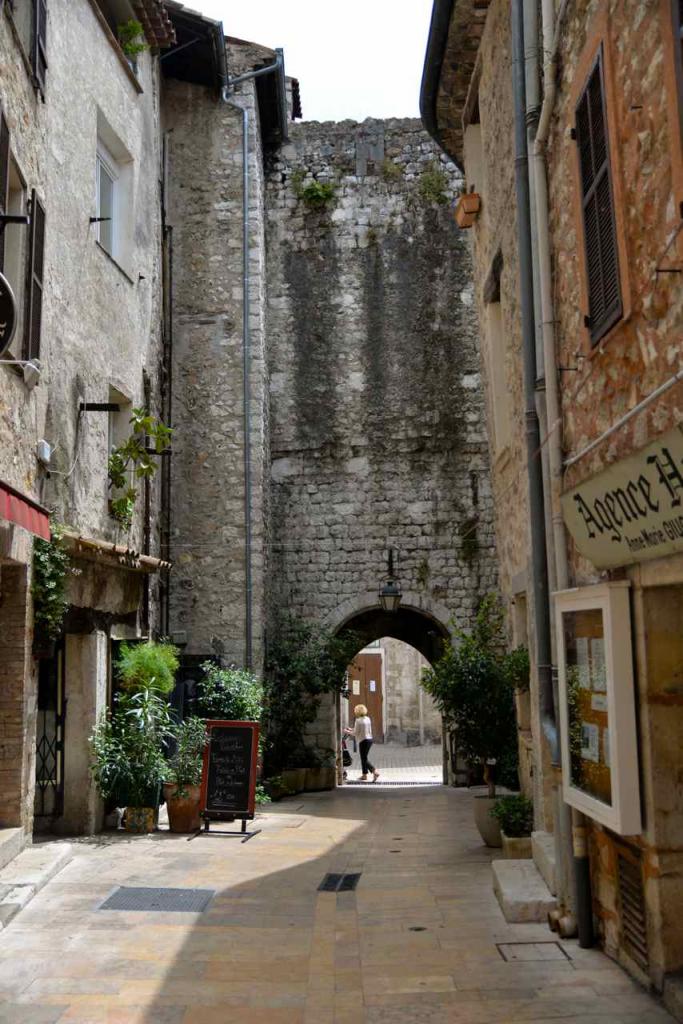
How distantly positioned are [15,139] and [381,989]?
6.40m

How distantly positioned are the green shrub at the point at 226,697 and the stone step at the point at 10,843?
4.69 m

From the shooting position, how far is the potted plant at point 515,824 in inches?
302

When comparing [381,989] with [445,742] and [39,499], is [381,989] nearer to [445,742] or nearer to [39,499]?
[39,499]

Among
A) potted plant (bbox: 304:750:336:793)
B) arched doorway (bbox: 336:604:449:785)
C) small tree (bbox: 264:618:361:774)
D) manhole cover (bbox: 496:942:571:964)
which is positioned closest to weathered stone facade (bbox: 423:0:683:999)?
manhole cover (bbox: 496:942:571:964)

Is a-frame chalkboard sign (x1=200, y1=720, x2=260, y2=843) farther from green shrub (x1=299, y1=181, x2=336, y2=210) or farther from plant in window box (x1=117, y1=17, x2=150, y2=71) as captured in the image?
green shrub (x1=299, y1=181, x2=336, y2=210)

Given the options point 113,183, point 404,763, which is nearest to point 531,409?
point 113,183

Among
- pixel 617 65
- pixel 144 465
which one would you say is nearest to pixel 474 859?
pixel 144 465

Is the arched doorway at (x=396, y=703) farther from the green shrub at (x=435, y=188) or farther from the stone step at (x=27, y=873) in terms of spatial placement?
the stone step at (x=27, y=873)

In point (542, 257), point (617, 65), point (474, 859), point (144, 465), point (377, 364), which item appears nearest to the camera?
point (617, 65)

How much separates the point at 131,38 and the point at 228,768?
28.3 feet

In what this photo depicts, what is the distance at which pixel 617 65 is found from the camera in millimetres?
4680

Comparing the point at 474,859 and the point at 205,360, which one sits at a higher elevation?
the point at 205,360

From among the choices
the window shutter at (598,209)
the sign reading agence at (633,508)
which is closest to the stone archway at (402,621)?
the sign reading agence at (633,508)

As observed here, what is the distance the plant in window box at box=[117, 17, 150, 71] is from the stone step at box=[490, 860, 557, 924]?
10.00m
